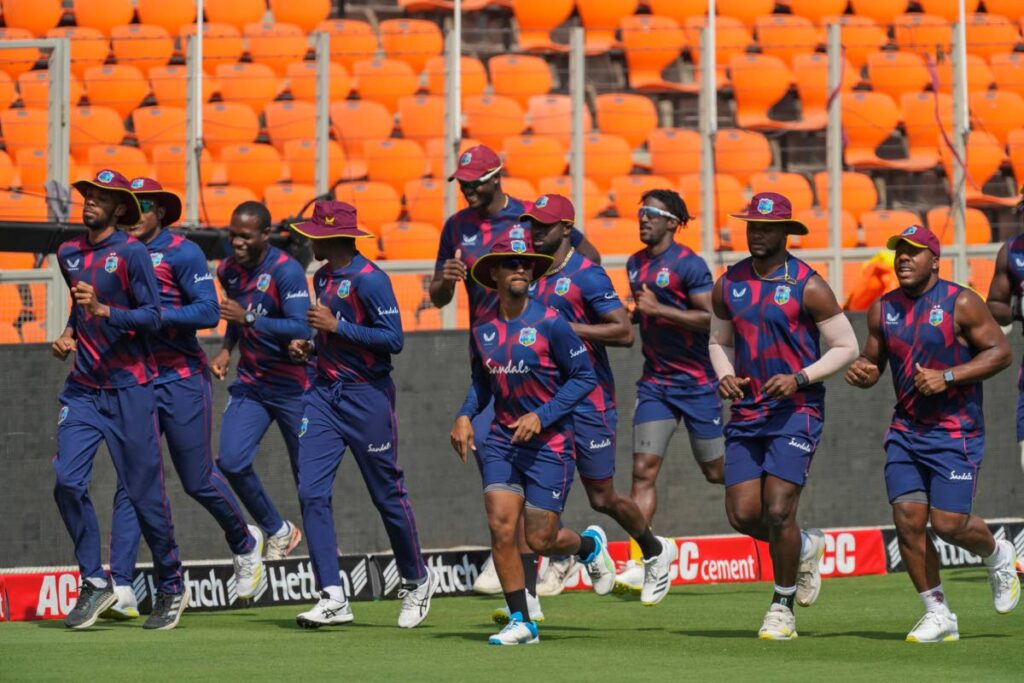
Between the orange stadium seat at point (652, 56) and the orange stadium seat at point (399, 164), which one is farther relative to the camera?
the orange stadium seat at point (652, 56)

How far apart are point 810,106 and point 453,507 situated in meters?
6.22

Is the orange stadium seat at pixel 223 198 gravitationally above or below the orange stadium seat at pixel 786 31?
below

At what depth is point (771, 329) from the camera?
938 centimetres

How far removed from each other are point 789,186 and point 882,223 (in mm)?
885

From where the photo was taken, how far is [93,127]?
15344mm

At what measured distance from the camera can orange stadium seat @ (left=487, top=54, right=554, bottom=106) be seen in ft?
57.2

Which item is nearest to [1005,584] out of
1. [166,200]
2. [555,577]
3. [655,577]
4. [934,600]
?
[934,600]

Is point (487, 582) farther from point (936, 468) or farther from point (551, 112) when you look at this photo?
point (551, 112)

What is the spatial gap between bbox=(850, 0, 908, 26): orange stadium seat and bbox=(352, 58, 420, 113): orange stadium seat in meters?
5.59

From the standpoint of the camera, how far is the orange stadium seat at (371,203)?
14922mm

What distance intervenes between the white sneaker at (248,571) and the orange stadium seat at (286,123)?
18.1 feet

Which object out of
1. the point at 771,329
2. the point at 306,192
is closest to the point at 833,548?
the point at 771,329

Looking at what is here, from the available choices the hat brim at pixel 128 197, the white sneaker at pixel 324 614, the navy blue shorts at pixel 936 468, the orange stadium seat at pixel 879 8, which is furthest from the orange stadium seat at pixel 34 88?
the orange stadium seat at pixel 879 8

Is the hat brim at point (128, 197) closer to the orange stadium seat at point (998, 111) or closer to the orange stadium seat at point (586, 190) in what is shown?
the orange stadium seat at point (586, 190)
